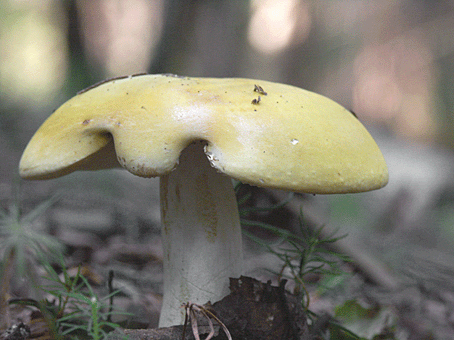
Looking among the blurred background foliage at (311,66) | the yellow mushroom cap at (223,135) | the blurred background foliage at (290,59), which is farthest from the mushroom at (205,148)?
the blurred background foliage at (290,59)

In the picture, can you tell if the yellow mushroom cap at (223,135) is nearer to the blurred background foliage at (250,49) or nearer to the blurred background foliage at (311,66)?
the blurred background foliage at (311,66)

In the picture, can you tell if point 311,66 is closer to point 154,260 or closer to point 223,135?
point 154,260

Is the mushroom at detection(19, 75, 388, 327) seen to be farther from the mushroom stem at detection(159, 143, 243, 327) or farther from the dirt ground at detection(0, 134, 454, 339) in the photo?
the dirt ground at detection(0, 134, 454, 339)

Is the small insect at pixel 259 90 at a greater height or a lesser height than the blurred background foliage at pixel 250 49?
lesser

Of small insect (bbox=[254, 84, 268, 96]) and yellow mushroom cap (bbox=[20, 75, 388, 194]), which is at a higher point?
small insect (bbox=[254, 84, 268, 96])

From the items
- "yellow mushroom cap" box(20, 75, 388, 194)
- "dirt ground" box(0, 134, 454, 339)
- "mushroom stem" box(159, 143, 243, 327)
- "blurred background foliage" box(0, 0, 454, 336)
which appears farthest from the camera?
"blurred background foliage" box(0, 0, 454, 336)

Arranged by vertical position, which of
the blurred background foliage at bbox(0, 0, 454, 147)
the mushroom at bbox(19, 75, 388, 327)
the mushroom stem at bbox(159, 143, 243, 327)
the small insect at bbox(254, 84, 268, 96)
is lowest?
the mushroom stem at bbox(159, 143, 243, 327)

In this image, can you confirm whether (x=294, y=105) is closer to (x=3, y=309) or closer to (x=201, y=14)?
(x=3, y=309)

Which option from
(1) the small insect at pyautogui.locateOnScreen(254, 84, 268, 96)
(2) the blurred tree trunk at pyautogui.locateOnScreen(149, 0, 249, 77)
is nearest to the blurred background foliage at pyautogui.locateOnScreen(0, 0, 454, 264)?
(2) the blurred tree trunk at pyautogui.locateOnScreen(149, 0, 249, 77)

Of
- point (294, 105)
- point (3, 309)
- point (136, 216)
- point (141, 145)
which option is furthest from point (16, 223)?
point (136, 216)
